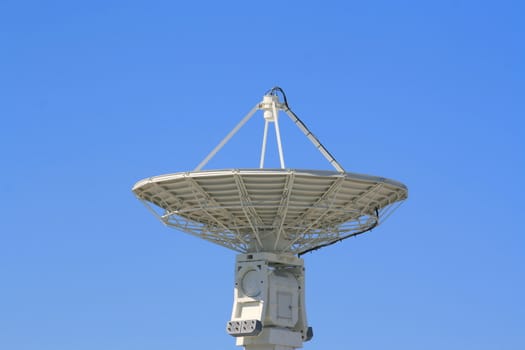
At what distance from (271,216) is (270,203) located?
185 centimetres

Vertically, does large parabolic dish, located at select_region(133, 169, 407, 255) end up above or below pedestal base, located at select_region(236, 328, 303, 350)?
above

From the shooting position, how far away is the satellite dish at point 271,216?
60188 millimetres

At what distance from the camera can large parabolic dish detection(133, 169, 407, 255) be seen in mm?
59875

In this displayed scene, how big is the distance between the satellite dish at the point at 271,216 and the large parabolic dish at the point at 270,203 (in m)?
0.05

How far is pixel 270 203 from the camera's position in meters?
61.1

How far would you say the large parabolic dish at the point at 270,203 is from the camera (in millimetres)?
59875

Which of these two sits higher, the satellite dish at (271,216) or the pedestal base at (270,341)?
the satellite dish at (271,216)

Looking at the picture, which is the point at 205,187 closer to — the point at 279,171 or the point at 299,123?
the point at 279,171

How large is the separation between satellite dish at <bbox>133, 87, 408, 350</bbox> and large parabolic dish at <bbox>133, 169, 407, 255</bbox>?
0.16 feet

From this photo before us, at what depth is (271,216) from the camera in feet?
206

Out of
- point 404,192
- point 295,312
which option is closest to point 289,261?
point 295,312

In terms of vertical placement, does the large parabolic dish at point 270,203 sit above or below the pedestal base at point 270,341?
above

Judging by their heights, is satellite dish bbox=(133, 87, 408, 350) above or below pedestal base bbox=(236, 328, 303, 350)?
above

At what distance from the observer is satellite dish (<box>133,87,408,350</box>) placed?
197ft
